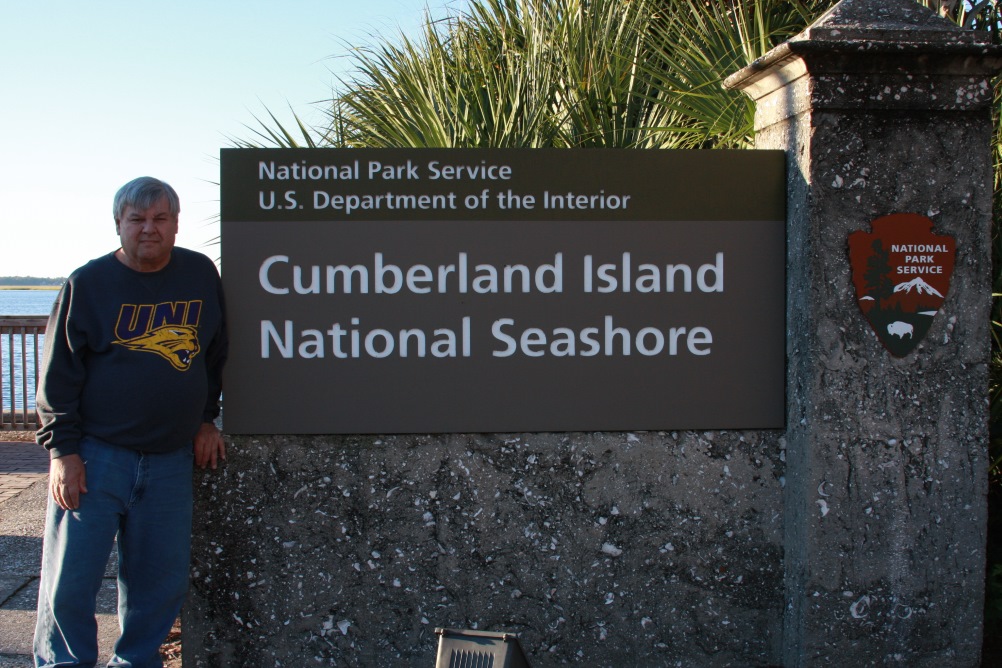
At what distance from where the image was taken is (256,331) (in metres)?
2.99

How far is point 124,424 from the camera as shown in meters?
2.64

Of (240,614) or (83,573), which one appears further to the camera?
(240,614)

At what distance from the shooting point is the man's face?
2654mm

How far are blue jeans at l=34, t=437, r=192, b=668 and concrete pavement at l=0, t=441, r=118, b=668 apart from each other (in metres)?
0.66

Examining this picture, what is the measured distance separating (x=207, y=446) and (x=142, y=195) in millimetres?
853

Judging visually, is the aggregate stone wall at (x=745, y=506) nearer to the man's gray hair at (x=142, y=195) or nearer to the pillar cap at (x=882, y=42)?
the pillar cap at (x=882, y=42)

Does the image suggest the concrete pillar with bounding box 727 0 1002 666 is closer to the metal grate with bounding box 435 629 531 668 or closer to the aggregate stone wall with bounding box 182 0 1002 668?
the aggregate stone wall with bounding box 182 0 1002 668

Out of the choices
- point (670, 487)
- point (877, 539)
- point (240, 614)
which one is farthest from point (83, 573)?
point (877, 539)

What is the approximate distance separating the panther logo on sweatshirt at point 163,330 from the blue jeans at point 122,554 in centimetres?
32

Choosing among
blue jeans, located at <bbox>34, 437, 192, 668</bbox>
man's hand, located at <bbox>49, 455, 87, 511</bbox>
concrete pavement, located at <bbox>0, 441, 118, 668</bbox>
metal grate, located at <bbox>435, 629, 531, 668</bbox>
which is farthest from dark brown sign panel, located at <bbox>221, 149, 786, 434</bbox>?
concrete pavement, located at <bbox>0, 441, 118, 668</bbox>

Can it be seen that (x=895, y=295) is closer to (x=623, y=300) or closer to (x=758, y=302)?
(x=758, y=302)

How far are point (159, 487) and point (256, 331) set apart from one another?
603 mm

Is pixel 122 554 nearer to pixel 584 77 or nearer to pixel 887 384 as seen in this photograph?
pixel 887 384

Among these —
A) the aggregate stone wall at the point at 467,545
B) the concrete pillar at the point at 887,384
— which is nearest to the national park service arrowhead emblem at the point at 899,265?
the concrete pillar at the point at 887,384
